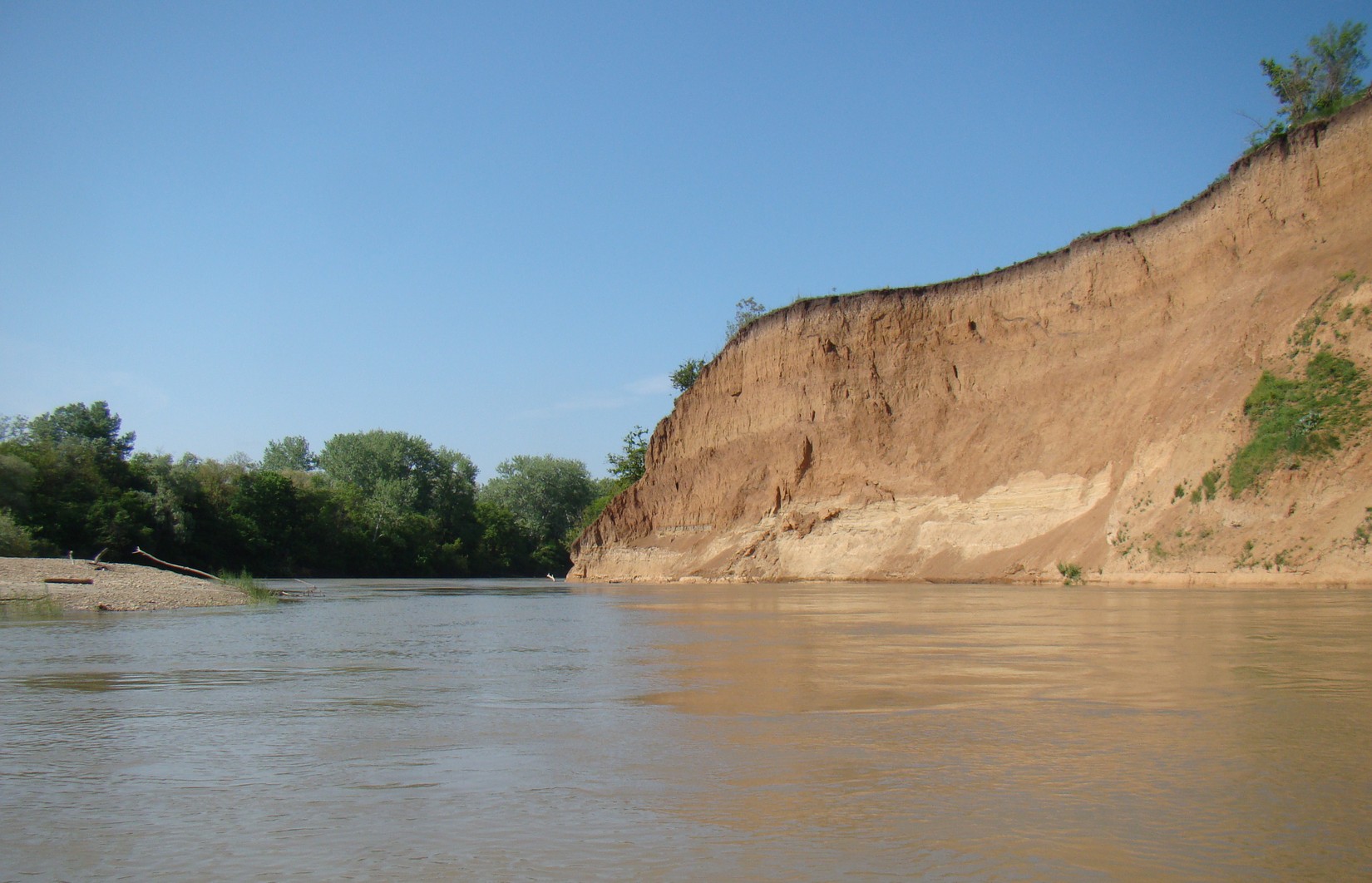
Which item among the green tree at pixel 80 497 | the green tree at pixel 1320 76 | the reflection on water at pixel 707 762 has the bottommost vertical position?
the reflection on water at pixel 707 762

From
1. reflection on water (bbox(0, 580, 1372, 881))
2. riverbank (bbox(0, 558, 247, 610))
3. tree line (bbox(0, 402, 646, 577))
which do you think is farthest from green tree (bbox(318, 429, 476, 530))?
reflection on water (bbox(0, 580, 1372, 881))

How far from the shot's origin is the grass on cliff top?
23422 mm

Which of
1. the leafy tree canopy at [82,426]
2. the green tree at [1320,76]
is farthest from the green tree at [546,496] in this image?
the green tree at [1320,76]

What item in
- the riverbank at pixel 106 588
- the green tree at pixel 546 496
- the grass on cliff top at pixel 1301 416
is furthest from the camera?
the green tree at pixel 546 496

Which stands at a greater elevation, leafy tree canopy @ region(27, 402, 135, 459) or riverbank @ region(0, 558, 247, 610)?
leafy tree canopy @ region(27, 402, 135, 459)

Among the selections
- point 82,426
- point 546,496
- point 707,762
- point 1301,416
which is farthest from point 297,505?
point 707,762

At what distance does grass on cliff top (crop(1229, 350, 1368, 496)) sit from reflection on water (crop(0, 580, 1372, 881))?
626 inches

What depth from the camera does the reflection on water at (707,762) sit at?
3250 mm

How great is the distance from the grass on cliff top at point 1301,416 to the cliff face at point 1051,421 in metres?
0.36

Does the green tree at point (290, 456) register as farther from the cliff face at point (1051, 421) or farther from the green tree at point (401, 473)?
the cliff face at point (1051, 421)

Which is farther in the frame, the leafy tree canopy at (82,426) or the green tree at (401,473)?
the green tree at (401,473)

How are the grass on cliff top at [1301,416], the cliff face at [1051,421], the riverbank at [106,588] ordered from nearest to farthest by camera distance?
1. the riverbank at [106,588]
2. the grass on cliff top at [1301,416]
3. the cliff face at [1051,421]

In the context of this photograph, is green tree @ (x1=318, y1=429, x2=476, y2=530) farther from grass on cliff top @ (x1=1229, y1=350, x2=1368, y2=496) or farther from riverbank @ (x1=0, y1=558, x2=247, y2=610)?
grass on cliff top @ (x1=1229, y1=350, x2=1368, y2=496)

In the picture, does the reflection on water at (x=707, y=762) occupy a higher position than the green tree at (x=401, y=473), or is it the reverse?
the green tree at (x=401, y=473)
